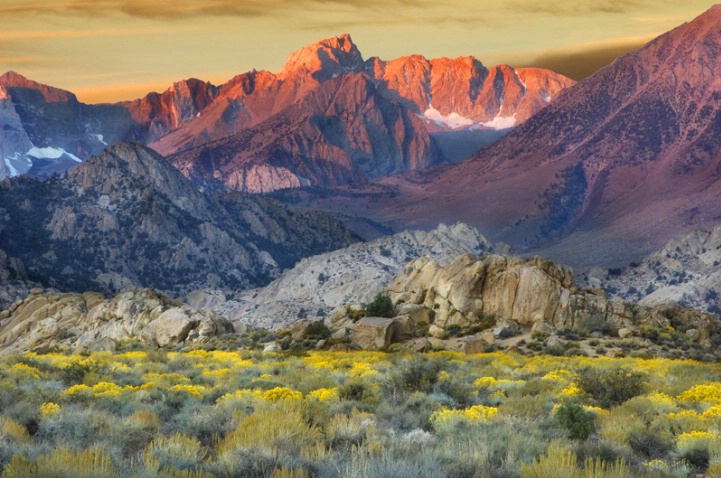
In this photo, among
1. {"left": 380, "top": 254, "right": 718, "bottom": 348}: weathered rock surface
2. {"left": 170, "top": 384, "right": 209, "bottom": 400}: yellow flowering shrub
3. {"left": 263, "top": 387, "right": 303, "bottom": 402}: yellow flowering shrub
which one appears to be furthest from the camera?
{"left": 380, "top": 254, "right": 718, "bottom": 348}: weathered rock surface

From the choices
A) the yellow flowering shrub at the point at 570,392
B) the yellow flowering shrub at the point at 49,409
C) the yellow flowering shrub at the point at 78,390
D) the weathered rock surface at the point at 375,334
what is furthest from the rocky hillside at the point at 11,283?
the yellow flowering shrub at the point at 570,392

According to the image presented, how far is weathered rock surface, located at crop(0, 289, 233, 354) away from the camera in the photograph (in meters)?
54.0

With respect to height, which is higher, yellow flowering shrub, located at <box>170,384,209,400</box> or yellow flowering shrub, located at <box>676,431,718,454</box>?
yellow flowering shrub, located at <box>676,431,718,454</box>

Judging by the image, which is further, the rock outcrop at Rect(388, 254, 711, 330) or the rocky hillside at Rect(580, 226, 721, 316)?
the rocky hillside at Rect(580, 226, 721, 316)

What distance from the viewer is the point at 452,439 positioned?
14625mm

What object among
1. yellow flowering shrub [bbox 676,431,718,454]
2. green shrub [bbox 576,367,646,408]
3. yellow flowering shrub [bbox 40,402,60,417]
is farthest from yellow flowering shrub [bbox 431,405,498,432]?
yellow flowering shrub [bbox 40,402,60,417]

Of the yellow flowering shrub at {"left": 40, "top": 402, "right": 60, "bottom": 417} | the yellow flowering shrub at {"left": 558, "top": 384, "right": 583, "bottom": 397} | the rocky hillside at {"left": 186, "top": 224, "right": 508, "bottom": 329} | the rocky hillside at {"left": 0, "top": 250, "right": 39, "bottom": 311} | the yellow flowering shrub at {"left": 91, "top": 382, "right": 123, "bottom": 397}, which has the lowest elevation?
the rocky hillside at {"left": 186, "top": 224, "right": 508, "bottom": 329}

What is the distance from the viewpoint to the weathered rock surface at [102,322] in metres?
54.0

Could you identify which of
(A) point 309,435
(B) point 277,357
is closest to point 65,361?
(B) point 277,357

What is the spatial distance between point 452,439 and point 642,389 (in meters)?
9.76

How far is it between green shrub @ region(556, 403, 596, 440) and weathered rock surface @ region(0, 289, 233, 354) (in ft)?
108

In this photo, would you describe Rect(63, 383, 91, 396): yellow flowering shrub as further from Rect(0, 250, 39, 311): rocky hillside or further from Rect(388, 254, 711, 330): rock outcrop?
Rect(0, 250, 39, 311): rocky hillside

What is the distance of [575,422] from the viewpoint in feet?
51.6

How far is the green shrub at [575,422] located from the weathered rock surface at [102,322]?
1297 inches
